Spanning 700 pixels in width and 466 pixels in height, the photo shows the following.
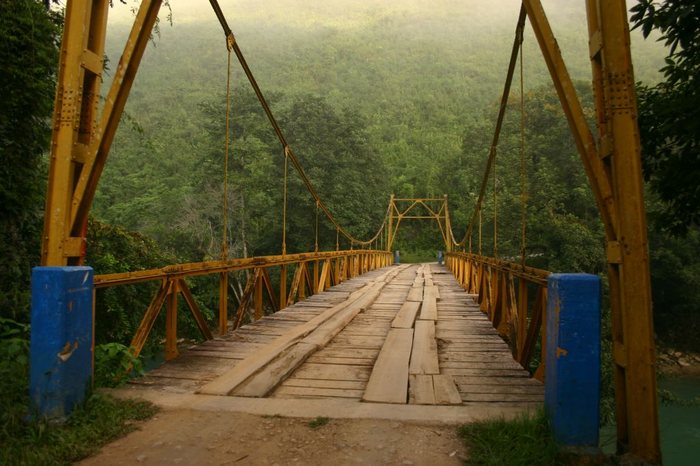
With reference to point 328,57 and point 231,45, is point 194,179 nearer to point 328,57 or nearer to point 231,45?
point 231,45

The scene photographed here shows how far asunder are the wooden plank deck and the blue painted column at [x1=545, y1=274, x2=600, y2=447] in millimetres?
619

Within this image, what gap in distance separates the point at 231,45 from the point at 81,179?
8.45 feet

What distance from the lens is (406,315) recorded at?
20.5 ft

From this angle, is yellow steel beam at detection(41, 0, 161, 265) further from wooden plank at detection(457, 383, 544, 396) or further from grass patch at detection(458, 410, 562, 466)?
wooden plank at detection(457, 383, 544, 396)

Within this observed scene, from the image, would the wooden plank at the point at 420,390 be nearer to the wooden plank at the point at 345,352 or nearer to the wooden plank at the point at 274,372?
the wooden plank at the point at 345,352

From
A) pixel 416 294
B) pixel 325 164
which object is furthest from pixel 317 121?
pixel 416 294

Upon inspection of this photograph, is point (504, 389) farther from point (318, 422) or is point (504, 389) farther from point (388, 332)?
point (388, 332)

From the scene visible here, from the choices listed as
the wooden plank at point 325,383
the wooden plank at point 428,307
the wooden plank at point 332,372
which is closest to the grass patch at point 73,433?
the wooden plank at point 325,383

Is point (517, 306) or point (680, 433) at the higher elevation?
point (517, 306)

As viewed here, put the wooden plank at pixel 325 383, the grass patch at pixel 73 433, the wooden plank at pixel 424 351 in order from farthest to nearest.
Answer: the wooden plank at pixel 424 351 < the wooden plank at pixel 325 383 < the grass patch at pixel 73 433

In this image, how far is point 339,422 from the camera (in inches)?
102

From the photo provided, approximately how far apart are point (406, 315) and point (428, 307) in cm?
84

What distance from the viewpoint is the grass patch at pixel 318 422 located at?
253 centimetres

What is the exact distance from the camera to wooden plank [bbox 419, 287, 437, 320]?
614 centimetres
